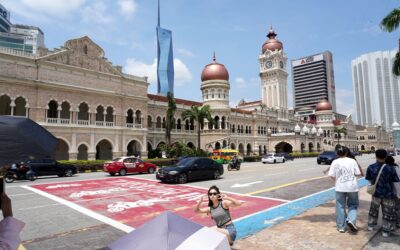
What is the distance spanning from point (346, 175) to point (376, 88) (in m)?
168

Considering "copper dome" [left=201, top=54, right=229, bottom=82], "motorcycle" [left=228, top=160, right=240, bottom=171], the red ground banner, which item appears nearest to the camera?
the red ground banner

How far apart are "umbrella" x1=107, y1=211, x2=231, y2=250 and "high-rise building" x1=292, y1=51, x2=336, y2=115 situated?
157 m

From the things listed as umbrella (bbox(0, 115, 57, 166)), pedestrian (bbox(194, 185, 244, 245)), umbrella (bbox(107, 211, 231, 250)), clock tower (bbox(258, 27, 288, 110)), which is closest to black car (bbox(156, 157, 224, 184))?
pedestrian (bbox(194, 185, 244, 245))

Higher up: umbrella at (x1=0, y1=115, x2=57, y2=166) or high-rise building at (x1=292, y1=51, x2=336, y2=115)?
high-rise building at (x1=292, y1=51, x2=336, y2=115)

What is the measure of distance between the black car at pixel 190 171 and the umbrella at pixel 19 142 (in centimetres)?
1231

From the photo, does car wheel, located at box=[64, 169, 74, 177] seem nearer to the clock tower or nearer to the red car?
the red car

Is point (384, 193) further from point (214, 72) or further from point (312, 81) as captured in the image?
point (312, 81)

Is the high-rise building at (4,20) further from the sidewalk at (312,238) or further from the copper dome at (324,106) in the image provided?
the sidewalk at (312,238)

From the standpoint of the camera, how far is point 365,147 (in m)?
119

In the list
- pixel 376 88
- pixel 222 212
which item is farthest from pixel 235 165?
pixel 376 88

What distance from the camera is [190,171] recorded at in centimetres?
1661

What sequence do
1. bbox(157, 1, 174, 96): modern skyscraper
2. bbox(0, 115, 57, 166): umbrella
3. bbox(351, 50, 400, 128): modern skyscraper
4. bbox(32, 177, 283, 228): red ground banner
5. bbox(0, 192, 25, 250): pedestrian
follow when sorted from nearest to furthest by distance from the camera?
bbox(0, 192, 25, 250): pedestrian, bbox(0, 115, 57, 166): umbrella, bbox(32, 177, 283, 228): red ground banner, bbox(157, 1, 174, 96): modern skyscraper, bbox(351, 50, 400, 128): modern skyscraper

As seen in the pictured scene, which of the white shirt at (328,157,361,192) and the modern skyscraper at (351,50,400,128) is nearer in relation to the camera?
the white shirt at (328,157,361,192)

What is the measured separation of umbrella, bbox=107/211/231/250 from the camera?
2645mm
